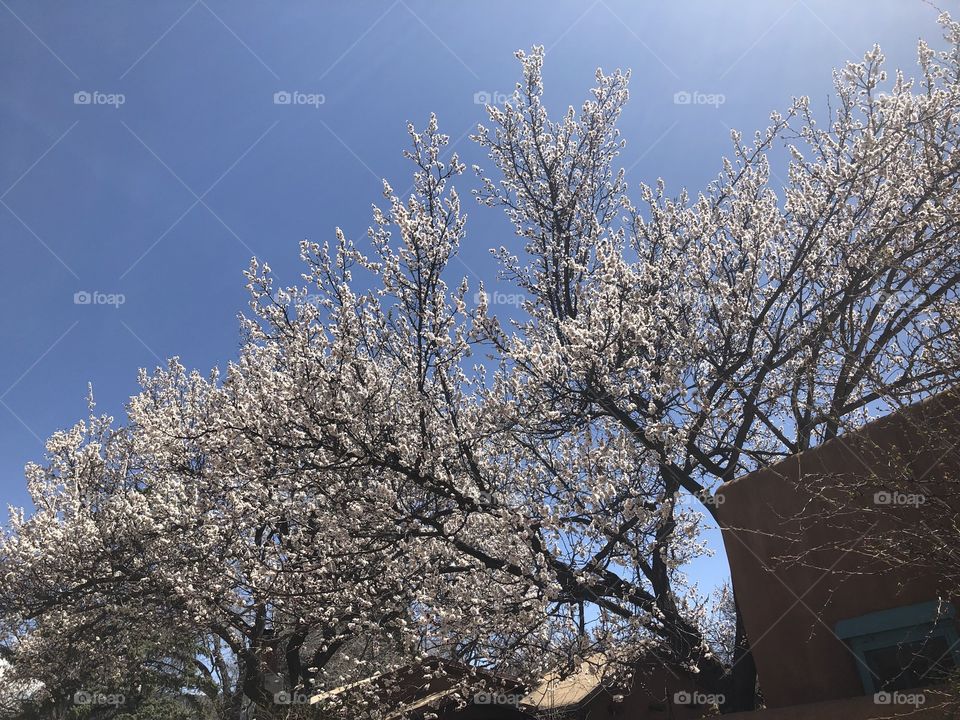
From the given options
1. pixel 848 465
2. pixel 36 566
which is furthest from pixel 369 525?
pixel 36 566

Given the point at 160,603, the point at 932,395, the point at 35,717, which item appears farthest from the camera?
the point at 35,717

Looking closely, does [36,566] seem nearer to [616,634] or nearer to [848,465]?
[616,634]

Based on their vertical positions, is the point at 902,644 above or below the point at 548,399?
below

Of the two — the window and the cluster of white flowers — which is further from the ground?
the cluster of white flowers

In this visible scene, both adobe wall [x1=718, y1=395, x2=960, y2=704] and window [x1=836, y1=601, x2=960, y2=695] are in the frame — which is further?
adobe wall [x1=718, y1=395, x2=960, y2=704]

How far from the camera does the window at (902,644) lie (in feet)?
17.3

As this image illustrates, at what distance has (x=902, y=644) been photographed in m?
5.56

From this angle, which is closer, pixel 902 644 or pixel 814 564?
pixel 902 644

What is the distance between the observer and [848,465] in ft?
19.7

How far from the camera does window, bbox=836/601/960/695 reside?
5277mm

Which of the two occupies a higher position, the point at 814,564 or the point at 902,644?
the point at 814,564

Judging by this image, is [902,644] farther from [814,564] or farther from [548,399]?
[548,399]

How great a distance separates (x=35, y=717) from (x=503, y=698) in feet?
67.6

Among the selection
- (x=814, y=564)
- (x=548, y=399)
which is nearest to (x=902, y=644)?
(x=814, y=564)
